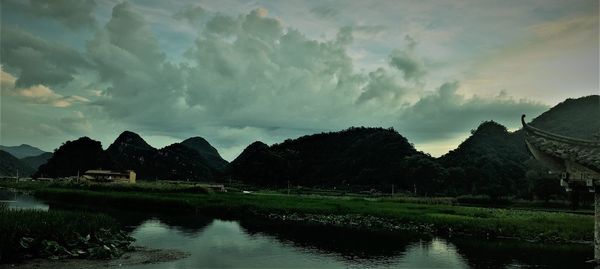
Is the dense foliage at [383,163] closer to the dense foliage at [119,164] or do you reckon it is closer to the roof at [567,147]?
the dense foliage at [119,164]

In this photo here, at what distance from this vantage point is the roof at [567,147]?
17.9 metres

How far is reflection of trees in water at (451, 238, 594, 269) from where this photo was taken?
26766 mm

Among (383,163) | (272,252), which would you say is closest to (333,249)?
(272,252)

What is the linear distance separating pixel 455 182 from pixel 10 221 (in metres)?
85.1

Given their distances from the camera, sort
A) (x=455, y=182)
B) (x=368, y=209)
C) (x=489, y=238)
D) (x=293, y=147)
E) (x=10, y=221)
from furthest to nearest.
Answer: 1. (x=293, y=147)
2. (x=455, y=182)
3. (x=368, y=209)
4. (x=489, y=238)
5. (x=10, y=221)

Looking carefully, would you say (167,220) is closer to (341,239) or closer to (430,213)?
(341,239)

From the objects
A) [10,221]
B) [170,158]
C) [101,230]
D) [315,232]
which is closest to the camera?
[10,221]

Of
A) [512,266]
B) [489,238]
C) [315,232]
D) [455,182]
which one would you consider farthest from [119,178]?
[512,266]

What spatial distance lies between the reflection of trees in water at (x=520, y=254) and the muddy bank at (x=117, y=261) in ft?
57.7

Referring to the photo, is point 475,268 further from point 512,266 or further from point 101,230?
point 101,230

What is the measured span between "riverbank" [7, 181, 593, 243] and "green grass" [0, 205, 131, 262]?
23.7 metres

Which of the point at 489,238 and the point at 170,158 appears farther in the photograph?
the point at 170,158

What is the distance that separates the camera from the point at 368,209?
50.8 metres

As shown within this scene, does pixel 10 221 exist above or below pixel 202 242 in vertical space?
above
